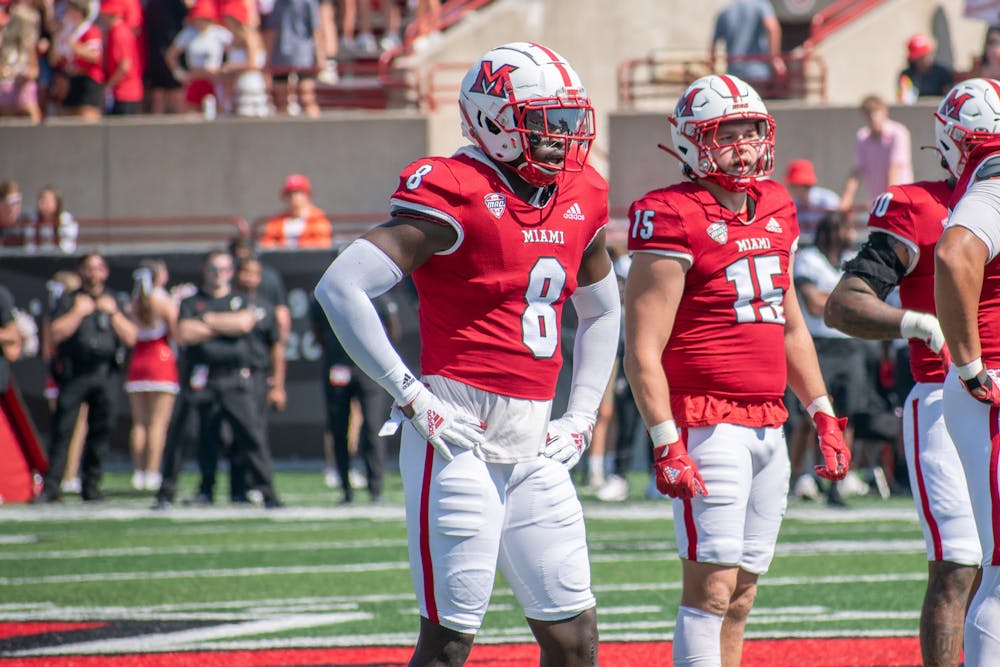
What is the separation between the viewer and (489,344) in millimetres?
4277

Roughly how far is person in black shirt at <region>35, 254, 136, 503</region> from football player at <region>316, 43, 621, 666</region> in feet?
28.7

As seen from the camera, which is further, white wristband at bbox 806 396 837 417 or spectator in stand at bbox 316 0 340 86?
spectator in stand at bbox 316 0 340 86

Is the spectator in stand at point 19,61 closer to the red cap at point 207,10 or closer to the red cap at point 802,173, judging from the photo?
the red cap at point 207,10

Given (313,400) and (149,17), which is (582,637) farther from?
(149,17)

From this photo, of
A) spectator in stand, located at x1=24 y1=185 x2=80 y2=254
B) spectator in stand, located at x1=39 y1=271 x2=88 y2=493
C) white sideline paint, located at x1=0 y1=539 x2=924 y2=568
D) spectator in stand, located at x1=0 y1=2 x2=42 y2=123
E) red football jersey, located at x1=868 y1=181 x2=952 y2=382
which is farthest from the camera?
spectator in stand, located at x1=0 y1=2 x2=42 y2=123

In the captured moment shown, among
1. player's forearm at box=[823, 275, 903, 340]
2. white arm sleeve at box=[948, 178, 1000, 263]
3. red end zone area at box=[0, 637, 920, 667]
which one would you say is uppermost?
white arm sleeve at box=[948, 178, 1000, 263]

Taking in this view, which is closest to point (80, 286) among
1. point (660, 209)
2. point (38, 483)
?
point (38, 483)

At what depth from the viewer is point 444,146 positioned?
1734cm

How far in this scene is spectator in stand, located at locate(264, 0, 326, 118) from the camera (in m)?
17.2

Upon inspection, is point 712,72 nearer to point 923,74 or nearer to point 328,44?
point 923,74

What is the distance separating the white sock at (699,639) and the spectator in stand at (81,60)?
549 inches

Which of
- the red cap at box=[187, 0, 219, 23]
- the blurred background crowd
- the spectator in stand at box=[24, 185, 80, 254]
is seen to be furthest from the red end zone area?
the red cap at box=[187, 0, 219, 23]

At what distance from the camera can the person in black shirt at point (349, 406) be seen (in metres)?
11.9

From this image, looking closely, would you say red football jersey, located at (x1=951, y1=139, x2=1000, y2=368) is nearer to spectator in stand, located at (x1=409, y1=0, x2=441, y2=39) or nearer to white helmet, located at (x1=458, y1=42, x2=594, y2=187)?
white helmet, located at (x1=458, y1=42, x2=594, y2=187)
